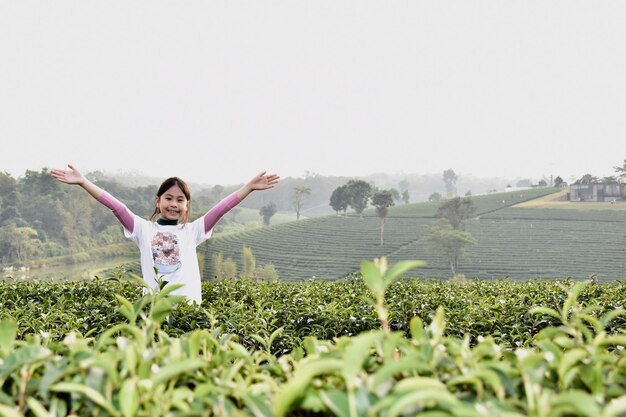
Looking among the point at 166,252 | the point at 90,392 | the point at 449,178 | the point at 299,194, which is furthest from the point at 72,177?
the point at 449,178

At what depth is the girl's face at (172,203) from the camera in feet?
14.0

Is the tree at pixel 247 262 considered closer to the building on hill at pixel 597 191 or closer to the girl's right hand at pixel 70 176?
the building on hill at pixel 597 191

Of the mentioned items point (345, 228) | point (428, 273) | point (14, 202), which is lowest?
point (428, 273)

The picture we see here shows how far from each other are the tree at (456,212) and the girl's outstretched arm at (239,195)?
7720cm

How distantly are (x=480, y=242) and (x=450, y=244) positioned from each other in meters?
5.16

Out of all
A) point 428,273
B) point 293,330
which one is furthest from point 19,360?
point 428,273

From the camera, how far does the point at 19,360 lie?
4.02 ft

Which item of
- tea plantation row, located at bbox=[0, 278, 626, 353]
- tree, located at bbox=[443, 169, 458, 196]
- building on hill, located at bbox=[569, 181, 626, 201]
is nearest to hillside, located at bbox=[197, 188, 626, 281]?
building on hill, located at bbox=[569, 181, 626, 201]

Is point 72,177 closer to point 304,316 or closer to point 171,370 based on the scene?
point 304,316

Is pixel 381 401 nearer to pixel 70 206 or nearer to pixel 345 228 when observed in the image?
pixel 345 228

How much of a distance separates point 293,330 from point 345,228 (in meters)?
80.3

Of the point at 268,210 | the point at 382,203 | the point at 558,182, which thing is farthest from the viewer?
the point at 268,210

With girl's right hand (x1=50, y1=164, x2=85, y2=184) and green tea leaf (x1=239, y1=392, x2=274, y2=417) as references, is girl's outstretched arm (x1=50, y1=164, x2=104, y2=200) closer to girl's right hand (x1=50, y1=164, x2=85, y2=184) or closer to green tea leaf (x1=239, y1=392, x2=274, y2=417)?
girl's right hand (x1=50, y1=164, x2=85, y2=184)

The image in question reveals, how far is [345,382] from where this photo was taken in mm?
Result: 1115
